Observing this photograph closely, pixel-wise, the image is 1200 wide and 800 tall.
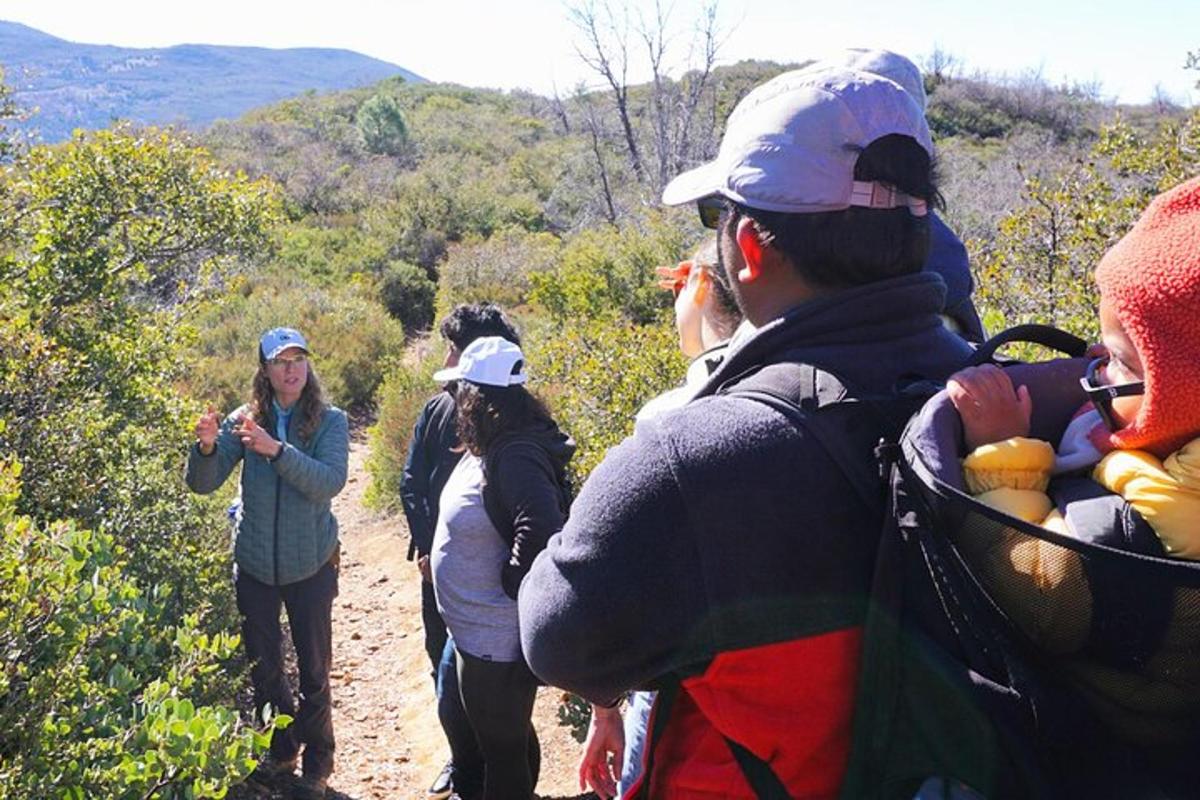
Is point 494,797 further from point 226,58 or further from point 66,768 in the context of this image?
point 226,58

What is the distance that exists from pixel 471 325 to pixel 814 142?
2.97m

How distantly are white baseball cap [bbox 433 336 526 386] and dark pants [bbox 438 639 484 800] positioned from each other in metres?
0.95

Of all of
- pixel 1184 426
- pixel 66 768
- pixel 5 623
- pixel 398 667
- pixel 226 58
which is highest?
pixel 226 58

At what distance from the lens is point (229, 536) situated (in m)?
5.57

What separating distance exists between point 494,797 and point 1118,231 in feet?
14.7

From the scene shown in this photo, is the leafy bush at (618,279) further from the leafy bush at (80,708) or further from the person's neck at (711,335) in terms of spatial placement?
the person's neck at (711,335)

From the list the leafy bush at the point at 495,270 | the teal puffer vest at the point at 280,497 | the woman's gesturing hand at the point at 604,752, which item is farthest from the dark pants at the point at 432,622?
the leafy bush at the point at 495,270

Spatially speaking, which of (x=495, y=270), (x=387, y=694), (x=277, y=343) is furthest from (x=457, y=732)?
(x=495, y=270)

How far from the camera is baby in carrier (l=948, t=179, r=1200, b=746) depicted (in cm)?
91

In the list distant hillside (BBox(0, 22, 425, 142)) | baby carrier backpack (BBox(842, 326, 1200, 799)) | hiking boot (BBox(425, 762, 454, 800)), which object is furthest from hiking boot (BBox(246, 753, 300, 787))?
distant hillside (BBox(0, 22, 425, 142))

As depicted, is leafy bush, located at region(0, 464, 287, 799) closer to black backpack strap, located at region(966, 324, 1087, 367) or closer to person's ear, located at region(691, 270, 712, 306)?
person's ear, located at region(691, 270, 712, 306)

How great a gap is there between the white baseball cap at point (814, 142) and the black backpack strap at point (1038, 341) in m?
0.21

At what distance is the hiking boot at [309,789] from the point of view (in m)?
4.01

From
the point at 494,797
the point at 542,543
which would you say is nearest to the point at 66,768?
the point at 542,543
